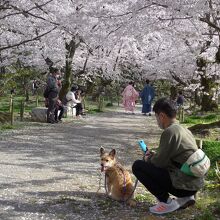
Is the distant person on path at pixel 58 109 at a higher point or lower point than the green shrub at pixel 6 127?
higher

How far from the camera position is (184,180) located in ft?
16.8

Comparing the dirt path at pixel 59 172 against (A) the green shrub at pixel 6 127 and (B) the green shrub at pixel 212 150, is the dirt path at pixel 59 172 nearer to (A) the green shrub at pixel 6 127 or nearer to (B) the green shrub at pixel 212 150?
(A) the green shrub at pixel 6 127

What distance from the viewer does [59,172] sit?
763cm

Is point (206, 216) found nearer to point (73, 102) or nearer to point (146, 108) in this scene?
point (73, 102)

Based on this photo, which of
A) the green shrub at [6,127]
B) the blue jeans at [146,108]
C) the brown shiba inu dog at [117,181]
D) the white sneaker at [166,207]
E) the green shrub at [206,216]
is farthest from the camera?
the blue jeans at [146,108]

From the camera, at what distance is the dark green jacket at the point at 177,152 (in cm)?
506

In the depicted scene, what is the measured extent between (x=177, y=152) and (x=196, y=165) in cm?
28

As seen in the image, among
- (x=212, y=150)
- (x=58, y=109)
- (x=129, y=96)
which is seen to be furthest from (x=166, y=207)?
(x=129, y=96)

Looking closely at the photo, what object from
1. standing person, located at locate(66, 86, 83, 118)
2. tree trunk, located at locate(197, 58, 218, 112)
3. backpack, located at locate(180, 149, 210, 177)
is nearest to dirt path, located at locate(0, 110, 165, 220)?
backpack, located at locate(180, 149, 210, 177)

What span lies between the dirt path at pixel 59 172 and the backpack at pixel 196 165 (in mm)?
807

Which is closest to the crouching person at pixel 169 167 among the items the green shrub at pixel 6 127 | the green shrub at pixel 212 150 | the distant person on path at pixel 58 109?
the green shrub at pixel 212 150

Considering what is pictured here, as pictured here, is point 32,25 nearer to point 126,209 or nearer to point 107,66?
point 107,66

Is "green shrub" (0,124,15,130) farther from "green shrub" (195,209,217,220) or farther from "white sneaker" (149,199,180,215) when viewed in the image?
"green shrub" (195,209,217,220)

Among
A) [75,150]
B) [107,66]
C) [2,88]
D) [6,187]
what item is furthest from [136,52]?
[6,187]
